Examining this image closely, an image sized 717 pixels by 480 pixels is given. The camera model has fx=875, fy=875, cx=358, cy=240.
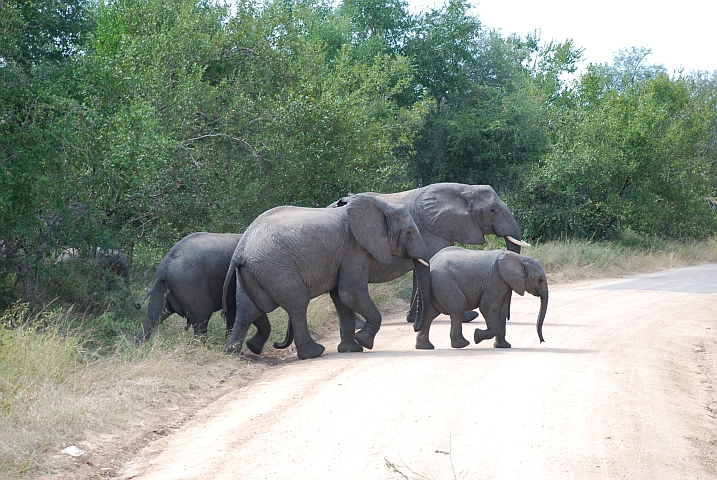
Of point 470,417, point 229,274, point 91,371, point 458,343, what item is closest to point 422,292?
point 458,343

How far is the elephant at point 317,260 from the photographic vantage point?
1069 centimetres

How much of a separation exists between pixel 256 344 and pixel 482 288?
2.99 m

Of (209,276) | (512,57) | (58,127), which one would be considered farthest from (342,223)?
(512,57)

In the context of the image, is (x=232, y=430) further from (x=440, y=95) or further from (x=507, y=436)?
(x=440, y=95)

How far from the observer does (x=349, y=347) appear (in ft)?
36.4

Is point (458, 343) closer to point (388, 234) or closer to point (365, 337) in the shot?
point (365, 337)

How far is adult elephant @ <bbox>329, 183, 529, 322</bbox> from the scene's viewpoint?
14688mm

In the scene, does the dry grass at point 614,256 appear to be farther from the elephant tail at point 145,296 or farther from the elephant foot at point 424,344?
the elephant tail at point 145,296

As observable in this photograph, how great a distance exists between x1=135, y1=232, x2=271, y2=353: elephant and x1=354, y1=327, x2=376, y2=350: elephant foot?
4.13 feet

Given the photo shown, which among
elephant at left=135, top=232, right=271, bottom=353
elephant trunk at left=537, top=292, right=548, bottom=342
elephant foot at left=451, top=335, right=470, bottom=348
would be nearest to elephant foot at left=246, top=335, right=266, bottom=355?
elephant at left=135, top=232, right=271, bottom=353

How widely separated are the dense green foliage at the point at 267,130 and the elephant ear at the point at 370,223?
3123mm

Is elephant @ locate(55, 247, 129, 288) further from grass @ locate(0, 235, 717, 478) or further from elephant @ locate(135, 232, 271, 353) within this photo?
elephant @ locate(135, 232, 271, 353)

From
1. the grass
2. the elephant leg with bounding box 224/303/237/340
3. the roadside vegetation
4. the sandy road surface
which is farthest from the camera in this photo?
the elephant leg with bounding box 224/303/237/340

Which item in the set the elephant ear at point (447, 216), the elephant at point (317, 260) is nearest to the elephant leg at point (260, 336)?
the elephant at point (317, 260)
